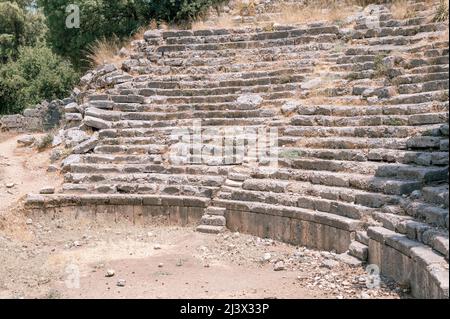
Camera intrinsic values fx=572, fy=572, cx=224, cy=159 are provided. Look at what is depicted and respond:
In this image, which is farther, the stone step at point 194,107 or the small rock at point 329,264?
the stone step at point 194,107

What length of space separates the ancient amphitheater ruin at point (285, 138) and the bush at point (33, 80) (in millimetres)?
10645

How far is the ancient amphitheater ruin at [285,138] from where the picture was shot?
7680 mm

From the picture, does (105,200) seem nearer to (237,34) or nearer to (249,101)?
(249,101)

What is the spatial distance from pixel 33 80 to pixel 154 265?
18.9m

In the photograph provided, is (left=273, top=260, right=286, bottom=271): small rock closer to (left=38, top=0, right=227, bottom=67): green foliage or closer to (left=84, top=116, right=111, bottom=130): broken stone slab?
(left=84, top=116, right=111, bottom=130): broken stone slab

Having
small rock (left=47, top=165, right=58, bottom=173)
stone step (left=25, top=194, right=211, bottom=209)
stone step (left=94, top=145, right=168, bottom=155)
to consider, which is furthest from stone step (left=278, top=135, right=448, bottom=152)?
small rock (left=47, top=165, right=58, bottom=173)

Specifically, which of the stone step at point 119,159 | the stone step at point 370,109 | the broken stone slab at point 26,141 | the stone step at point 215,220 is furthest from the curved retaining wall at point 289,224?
the broken stone slab at point 26,141

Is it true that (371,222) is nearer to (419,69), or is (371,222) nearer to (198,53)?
(419,69)

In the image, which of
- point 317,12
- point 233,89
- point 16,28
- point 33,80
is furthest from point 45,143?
point 16,28

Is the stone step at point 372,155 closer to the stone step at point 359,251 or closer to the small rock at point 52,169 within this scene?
the stone step at point 359,251

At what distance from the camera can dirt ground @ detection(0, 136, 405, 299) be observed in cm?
688

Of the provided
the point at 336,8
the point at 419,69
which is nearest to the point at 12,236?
the point at 419,69

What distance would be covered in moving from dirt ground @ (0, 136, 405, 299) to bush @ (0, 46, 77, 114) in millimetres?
14099

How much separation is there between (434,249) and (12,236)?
713 cm
